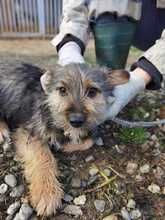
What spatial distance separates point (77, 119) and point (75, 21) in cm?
143

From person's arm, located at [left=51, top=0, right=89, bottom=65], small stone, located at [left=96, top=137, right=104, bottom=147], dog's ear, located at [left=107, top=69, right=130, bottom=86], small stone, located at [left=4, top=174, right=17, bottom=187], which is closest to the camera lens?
small stone, located at [left=4, top=174, right=17, bottom=187]

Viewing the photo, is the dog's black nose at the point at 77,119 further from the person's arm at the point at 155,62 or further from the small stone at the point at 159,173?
the person's arm at the point at 155,62

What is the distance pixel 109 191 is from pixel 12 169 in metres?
0.76

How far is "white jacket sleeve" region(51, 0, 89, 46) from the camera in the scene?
362 cm

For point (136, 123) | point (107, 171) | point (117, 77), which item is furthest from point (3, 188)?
point (136, 123)

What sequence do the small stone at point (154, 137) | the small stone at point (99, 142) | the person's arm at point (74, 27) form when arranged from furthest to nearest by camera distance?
the person's arm at point (74, 27) < the small stone at point (154, 137) < the small stone at point (99, 142)

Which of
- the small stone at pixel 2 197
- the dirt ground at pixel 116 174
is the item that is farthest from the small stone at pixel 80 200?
the small stone at pixel 2 197

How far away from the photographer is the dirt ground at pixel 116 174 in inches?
104

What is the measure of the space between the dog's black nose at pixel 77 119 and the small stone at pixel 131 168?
2.11ft

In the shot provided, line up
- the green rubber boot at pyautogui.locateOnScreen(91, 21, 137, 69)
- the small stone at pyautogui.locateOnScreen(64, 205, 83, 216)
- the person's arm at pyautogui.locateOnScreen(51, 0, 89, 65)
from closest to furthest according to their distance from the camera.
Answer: the small stone at pyautogui.locateOnScreen(64, 205, 83, 216) → the person's arm at pyautogui.locateOnScreen(51, 0, 89, 65) → the green rubber boot at pyautogui.locateOnScreen(91, 21, 137, 69)

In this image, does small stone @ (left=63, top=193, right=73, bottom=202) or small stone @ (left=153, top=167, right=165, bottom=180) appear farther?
small stone @ (left=153, top=167, right=165, bottom=180)

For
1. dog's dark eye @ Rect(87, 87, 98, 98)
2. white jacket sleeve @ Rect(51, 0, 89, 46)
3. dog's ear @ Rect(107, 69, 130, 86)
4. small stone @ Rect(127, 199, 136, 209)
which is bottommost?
small stone @ Rect(127, 199, 136, 209)

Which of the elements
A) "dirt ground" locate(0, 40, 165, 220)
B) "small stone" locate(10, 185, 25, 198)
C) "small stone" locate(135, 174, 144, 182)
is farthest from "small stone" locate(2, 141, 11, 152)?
"small stone" locate(135, 174, 144, 182)

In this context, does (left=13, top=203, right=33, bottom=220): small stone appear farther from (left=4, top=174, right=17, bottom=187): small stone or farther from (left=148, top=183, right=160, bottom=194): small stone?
(left=148, top=183, right=160, bottom=194): small stone
